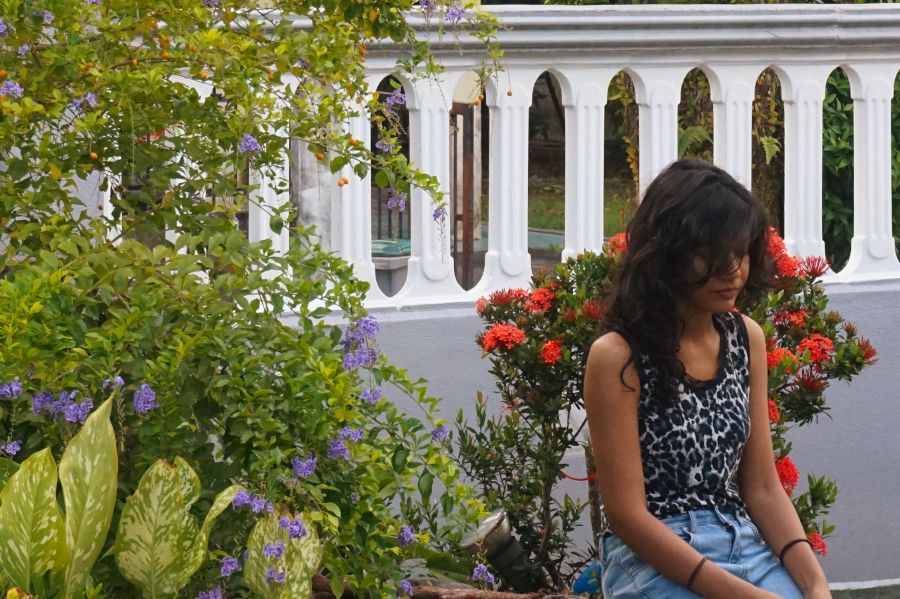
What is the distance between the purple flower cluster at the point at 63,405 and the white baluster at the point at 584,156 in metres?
2.22

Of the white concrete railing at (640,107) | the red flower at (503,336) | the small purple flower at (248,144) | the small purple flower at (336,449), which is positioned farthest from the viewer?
the white concrete railing at (640,107)

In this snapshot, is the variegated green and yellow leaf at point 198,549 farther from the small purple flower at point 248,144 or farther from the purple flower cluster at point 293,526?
the small purple flower at point 248,144

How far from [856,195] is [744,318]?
7.10ft

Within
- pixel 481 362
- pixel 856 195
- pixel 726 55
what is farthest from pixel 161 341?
pixel 856 195

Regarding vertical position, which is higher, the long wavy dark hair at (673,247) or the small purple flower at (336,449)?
the long wavy dark hair at (673,247)

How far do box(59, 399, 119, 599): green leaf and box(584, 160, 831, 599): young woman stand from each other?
0.96 meters

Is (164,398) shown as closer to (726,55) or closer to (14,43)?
(14,43)

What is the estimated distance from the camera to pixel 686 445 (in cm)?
231

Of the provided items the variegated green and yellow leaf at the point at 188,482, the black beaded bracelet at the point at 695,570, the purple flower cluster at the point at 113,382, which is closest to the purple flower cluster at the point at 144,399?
the purple flower cluster at the point at 113,382

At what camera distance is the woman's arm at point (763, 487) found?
2318 millimetres

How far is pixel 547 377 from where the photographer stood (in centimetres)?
313

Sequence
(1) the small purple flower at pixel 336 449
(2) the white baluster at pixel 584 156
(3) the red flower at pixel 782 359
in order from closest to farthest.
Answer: (1) the small purple flower at pixel 336 449
(3) the red flower at pixel 782 359
(2) the white baluster at pixel 584 156

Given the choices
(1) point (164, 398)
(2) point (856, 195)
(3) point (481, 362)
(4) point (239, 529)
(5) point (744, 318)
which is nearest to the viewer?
(1) point (164, 398)

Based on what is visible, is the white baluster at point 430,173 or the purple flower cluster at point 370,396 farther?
the white baluster at point 430,173
